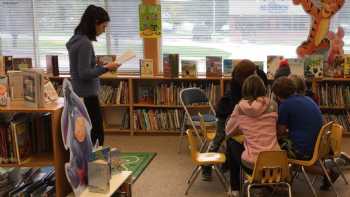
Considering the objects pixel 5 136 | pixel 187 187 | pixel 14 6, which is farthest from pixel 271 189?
pixel 14 6

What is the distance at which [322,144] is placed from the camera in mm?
3422

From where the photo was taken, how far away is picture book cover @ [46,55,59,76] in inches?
237

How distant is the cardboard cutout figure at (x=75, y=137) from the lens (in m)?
2.61

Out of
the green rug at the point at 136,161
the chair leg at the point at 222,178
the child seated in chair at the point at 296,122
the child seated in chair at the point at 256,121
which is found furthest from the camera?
the green rug at the point at 136,161

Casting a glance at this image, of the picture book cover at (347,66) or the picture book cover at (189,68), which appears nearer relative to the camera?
the picture book cover at (347,66)

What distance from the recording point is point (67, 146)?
2.63 meters

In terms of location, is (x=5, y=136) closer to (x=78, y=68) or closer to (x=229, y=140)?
(x=78, y=68)

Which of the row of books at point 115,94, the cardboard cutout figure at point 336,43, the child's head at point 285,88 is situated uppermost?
the cardboard cutout figure at point 336,43

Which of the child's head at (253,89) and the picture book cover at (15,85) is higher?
the picture book cover at (15,85)

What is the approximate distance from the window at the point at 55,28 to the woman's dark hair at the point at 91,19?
261 cm

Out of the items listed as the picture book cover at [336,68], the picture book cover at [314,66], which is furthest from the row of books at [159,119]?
the picture book cover at [336,68]

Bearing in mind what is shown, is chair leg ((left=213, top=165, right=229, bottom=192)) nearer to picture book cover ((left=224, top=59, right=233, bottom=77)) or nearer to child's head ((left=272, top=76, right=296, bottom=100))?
child's head ((left=272, top=76, right=296, bottom=100))

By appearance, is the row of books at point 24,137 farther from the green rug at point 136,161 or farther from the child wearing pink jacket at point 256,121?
the green rug at point 136,161

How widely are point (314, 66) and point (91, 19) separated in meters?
2.99
